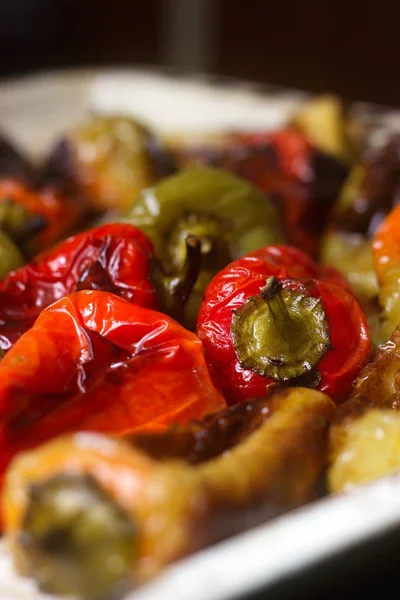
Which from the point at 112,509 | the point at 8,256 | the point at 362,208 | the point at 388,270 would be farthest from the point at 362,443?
the point at 362,208

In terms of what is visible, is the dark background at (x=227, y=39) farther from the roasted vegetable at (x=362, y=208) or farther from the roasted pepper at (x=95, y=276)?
the roasted pepper at (x=95, y=276)

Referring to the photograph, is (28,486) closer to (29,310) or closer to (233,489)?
(233,489)

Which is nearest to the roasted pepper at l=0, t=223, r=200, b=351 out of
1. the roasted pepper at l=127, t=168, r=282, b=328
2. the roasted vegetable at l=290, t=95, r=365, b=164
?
the roasted pepper at l=127, t=168, r=282, b=328

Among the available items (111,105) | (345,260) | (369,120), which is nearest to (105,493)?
(345,260)

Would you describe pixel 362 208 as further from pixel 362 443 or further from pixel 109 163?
pixel 362 443

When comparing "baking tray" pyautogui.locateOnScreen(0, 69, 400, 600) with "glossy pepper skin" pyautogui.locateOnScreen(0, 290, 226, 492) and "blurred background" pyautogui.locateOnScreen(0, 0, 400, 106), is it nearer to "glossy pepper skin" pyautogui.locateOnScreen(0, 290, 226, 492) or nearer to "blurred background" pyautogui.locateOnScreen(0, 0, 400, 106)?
"glossy pepper skin" pyautogui.locateOnScreen(0, 290, 226, 492)

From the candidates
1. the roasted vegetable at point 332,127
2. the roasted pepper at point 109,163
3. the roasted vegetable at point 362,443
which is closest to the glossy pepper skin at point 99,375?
the roasted vegetable at point 362,443
